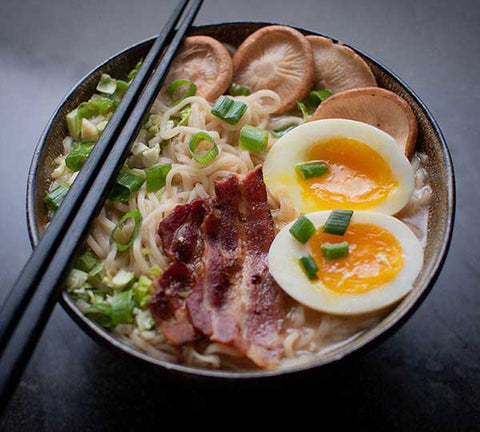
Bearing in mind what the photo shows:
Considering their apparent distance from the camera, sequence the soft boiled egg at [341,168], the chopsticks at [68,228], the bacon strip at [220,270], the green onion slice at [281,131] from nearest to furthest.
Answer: the chopsticks at [68,228] < the bacon strip at [220,270] < the soft boiled egg at [341,168] < the green onion slice at [281,131]

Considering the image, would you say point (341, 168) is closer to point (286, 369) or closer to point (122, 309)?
point (286, 369)

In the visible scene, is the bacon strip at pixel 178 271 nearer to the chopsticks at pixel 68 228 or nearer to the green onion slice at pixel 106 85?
the chopsticks at pixel 68 228

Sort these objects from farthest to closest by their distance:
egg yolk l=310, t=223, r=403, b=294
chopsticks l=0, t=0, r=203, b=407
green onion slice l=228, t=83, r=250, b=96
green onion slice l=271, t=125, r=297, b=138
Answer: green onion slice l=228, t=83, r=250, b=96 < green onion slice l=271, t=125, r=297, b=138 < egg yolk l=310, t=223, r=403, b=294 < chopsticks l=0, t=0, r=203, b=407

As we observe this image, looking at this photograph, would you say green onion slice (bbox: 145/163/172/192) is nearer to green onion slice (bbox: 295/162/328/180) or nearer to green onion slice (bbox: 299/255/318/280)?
green onion slice (bbox: 295/162/328/180)

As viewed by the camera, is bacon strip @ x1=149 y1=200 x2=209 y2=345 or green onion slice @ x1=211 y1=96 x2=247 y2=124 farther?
green onion slice @ x1=211 y1=96 x2=247 y2=124

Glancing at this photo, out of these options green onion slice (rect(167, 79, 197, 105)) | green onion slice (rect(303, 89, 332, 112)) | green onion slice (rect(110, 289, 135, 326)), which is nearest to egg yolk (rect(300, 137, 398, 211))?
green onion slice (rect(303, 89, 332, 112))

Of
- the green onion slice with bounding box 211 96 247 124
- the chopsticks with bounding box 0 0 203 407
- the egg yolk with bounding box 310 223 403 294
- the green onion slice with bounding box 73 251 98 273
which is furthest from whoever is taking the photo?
the green onion slice with bounding box 211 96 247 124

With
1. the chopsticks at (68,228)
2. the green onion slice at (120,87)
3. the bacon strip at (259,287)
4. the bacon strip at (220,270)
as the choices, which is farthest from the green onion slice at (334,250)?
the green onion slice at (120,87)
